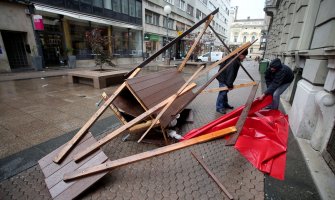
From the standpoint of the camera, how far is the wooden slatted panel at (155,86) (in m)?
3.07

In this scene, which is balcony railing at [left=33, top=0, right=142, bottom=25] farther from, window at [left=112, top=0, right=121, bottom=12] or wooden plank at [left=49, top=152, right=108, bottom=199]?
wooden plank at [left=49, top=152, right=108, bottom=199]

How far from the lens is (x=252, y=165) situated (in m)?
2.75

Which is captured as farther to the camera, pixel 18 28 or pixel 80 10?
pixel 80 10

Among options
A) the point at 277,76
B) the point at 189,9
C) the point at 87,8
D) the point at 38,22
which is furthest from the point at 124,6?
the point at 277,76

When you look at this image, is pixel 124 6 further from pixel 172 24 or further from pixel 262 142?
pixel 262 142

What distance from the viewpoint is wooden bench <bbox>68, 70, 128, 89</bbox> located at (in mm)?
7797

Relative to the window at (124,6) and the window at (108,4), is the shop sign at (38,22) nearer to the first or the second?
the window at (108,4)

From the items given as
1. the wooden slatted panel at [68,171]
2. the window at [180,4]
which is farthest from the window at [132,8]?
the wooden slatted panel at [68,171]

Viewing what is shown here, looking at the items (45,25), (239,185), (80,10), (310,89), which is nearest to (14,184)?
(239,185)

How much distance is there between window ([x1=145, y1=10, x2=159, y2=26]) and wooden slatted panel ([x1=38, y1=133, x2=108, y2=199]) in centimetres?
2629

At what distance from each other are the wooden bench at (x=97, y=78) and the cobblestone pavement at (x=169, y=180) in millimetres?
5282

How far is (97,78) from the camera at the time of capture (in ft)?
25.3

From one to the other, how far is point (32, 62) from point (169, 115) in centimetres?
1383

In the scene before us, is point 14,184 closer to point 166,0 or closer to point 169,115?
point 169,115
